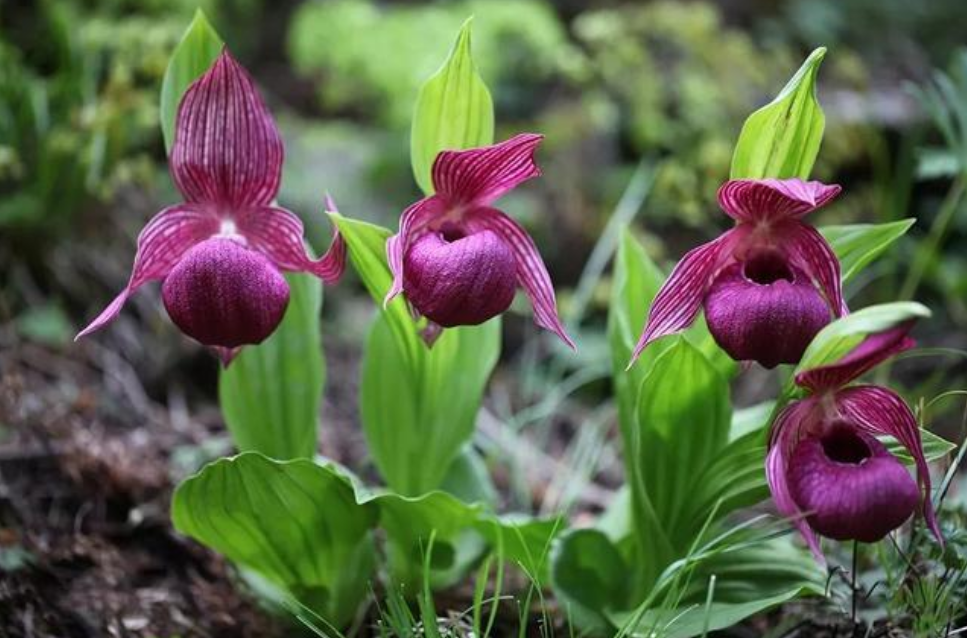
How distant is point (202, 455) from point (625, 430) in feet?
2.56

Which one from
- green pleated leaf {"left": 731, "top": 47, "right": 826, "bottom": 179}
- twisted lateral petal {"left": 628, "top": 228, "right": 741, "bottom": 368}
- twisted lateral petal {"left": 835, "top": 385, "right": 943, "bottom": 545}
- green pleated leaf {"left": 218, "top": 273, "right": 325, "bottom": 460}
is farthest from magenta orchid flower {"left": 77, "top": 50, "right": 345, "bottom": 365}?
twisted lateral petal {"left": 835, "top": 385, "right": 943, "bottom": 545}

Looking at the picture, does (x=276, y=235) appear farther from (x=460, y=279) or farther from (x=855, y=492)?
(x=855, y=492)

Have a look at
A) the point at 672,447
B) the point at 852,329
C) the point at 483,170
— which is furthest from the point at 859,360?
the point at 483,170

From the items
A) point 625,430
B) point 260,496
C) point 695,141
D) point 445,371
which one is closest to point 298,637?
point 260,496

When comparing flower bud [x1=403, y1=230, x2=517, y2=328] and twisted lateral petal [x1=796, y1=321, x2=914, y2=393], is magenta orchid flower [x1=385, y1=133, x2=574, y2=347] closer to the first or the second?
flower bud [x1=403, y1=230, x2=517, y2=328]

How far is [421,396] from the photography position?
125 centimetres

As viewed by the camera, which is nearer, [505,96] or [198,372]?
[198,372]

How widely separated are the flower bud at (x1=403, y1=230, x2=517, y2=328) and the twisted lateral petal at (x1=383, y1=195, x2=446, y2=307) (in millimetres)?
19

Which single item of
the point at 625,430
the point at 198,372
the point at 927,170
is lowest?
the point at 198,372

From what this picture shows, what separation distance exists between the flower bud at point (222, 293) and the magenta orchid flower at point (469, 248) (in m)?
0.14

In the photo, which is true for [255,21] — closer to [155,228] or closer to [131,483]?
[131,483]

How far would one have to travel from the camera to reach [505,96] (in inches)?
126

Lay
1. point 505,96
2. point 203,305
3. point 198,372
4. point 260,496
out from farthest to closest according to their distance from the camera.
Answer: point 505,96
point 198,372
point 260,496
point 203,305

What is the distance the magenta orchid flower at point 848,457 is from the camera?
35.4 inches
